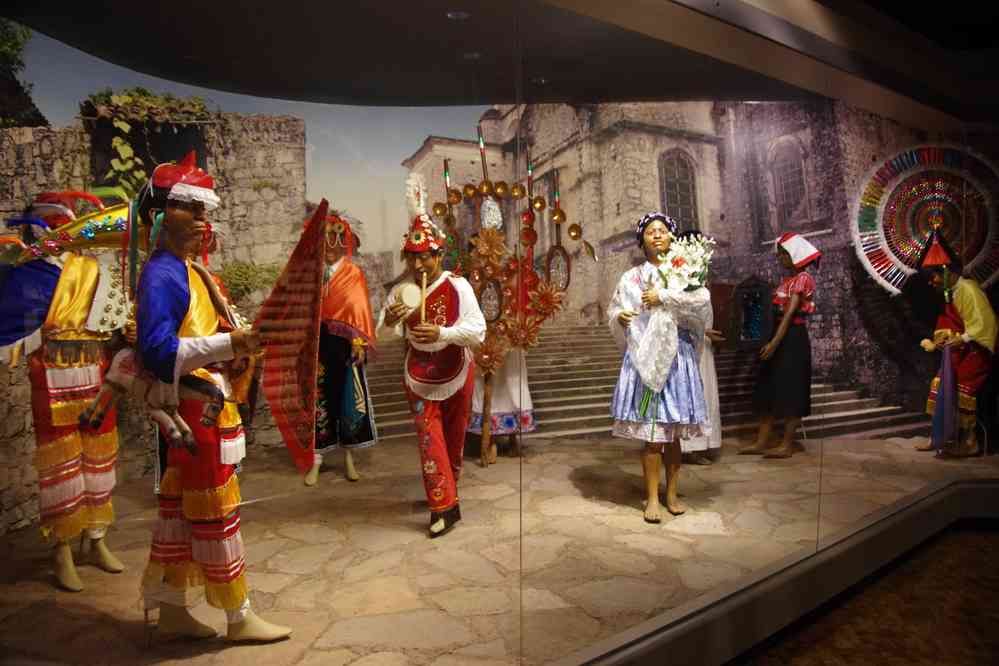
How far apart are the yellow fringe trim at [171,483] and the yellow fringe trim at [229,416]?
19cm

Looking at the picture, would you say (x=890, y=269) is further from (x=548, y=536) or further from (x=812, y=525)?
(x=548, y=536)

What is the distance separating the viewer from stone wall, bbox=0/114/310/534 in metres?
1.38

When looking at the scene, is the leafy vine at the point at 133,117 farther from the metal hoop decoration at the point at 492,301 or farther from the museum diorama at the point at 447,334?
the metal hoop decoration at the point at 492,301

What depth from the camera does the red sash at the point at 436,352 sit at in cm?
304

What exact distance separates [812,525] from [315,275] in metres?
2.90

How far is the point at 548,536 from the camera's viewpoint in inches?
118

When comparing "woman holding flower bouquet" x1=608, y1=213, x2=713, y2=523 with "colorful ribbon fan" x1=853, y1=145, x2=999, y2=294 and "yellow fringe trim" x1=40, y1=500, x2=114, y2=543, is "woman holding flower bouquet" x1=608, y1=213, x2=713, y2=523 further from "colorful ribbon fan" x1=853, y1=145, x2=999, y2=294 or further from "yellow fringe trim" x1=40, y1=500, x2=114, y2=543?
"yellow fringe trim" x1=40, y1=500, x2=114, y2=543

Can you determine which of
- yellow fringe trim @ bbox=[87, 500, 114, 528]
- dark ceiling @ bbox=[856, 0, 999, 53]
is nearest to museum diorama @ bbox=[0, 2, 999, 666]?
yellow fringe trim @ bbox=[87, 500, 114, 528]

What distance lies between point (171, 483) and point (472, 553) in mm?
1455

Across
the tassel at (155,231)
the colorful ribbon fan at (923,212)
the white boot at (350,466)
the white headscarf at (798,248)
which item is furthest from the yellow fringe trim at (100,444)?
the colorful ribbon fan at (923,212)

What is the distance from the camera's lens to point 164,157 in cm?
161

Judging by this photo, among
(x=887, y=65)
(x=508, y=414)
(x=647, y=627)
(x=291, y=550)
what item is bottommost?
(x=647, y=627)

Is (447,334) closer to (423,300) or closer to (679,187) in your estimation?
(423,300)

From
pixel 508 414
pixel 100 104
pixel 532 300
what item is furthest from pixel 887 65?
pixel 100 104
